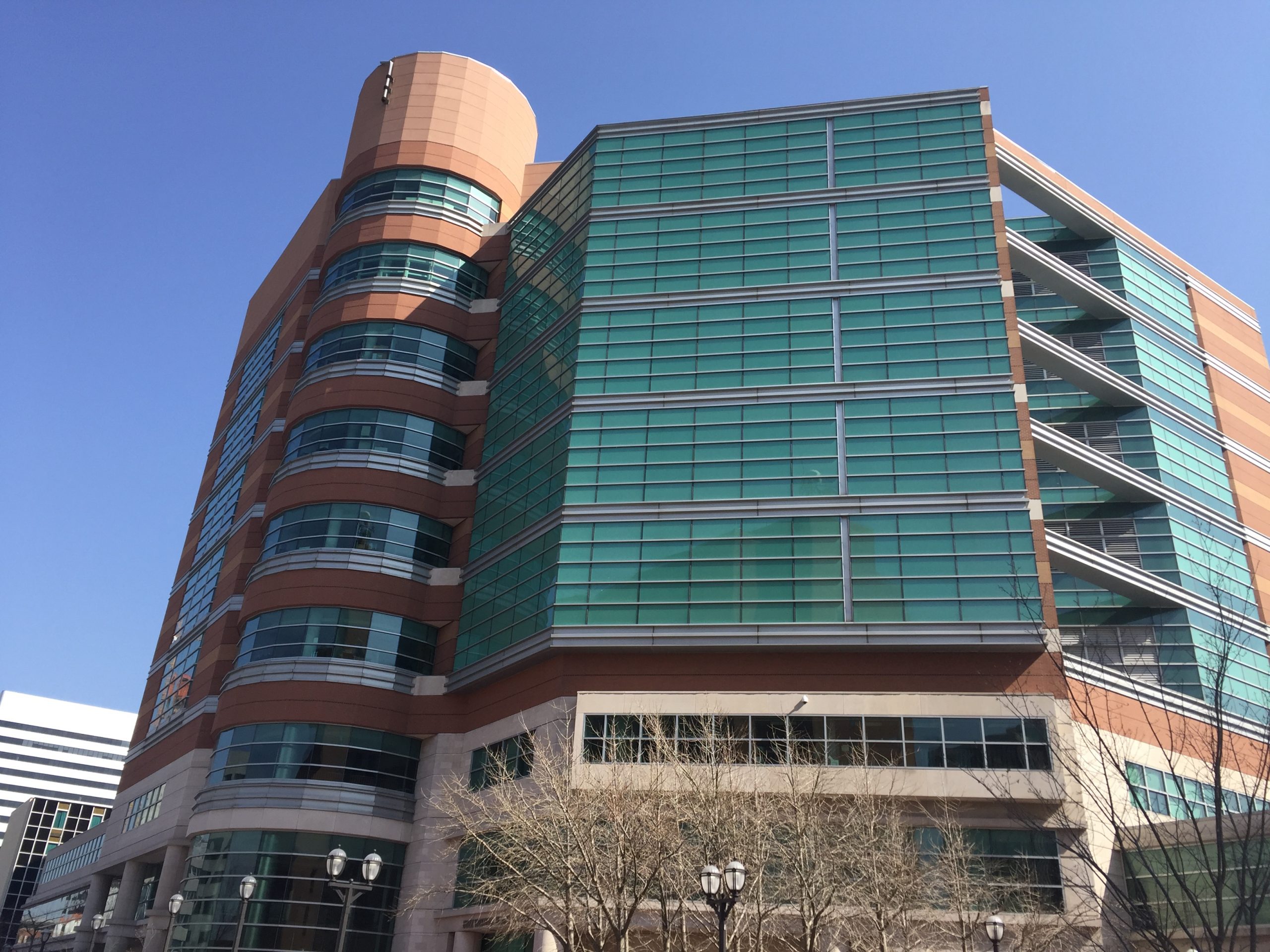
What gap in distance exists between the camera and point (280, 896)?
135 feet

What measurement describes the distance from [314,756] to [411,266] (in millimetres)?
24653

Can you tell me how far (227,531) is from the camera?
60.7 m

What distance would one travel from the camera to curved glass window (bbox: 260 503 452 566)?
4822 centimetres

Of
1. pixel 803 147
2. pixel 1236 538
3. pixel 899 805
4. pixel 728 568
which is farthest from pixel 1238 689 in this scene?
pixel 803 147

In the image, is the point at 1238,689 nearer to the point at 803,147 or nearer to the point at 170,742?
the point at 803,147

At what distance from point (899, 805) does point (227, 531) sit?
41374 mm

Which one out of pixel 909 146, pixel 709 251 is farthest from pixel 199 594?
pixel 909 146

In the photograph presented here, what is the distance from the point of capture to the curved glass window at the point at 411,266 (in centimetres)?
5459

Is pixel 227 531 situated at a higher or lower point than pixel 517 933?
higher

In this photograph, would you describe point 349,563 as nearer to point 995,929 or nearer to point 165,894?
point 165,894

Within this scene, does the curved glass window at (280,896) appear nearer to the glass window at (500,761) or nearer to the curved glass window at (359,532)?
the glass window at (500,761)

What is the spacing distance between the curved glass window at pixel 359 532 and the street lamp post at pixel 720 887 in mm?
30212

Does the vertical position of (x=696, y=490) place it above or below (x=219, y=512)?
below

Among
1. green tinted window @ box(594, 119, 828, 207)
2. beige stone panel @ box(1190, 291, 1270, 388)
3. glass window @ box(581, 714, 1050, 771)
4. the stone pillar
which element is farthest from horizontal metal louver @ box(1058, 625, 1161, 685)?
the stone pillar
